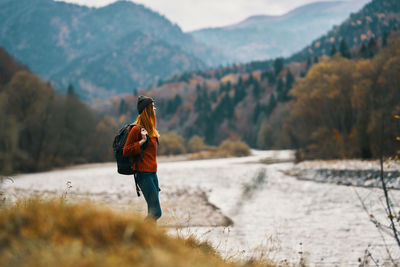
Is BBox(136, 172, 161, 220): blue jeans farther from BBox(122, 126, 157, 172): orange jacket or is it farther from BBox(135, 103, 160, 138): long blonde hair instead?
BBox(135, 103, 160, 138): long blonde hair

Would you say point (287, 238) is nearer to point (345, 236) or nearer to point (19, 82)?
point (345, 236)

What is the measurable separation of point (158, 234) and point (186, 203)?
40.6 ft

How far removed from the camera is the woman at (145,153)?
502cm

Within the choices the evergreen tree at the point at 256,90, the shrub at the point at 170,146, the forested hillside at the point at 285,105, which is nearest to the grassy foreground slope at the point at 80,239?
the forested hillside at the point at 285,105

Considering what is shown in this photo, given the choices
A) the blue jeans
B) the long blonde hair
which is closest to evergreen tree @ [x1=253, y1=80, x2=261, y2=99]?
the long blonde hair

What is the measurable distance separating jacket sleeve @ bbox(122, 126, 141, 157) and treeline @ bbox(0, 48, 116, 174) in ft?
106

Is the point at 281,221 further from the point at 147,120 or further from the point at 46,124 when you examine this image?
the point at 46,124

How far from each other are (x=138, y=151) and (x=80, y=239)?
2353 millimetres

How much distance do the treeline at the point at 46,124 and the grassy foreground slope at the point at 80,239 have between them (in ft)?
112

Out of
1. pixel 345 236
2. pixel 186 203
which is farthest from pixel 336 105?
pixel 345 236

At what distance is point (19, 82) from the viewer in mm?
42406

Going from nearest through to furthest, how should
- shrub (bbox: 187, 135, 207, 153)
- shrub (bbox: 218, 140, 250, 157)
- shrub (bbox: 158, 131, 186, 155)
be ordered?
1. shrub (bbox: 218, 140, 250, 157)
2. shrub (bbox: 158, 131, 186, 155)
3. shrub (bbox: 187, 135, 207, 153)

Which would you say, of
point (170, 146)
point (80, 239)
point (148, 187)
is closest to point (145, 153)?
point (148, 187)

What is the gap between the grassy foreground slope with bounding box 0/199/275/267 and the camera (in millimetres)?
A: 2193
